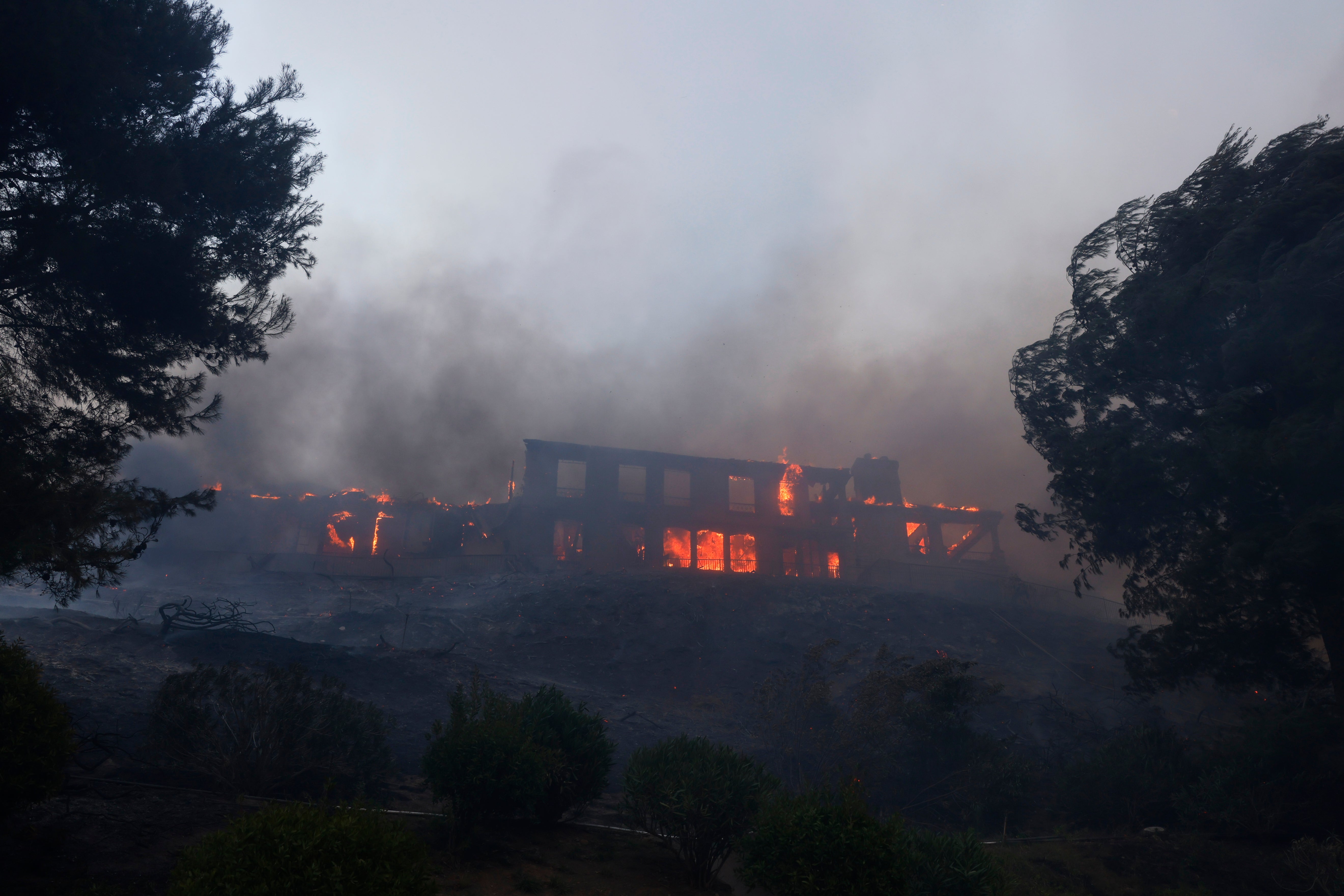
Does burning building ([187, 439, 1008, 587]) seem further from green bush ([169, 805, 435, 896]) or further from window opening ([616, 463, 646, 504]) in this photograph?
green bush ([169, 805, 435, 896])

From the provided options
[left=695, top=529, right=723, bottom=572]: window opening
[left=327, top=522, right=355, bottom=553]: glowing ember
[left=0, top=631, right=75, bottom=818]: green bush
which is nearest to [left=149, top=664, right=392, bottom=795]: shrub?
[left=0, top=631, right=75, bottom=818]: green bush

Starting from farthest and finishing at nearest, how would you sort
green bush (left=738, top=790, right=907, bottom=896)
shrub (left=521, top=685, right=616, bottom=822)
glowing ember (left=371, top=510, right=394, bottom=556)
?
glowing ember (left=371, top=510, right=394, bottom=556) → shrub (left=521, top=685, right=616, bottom=822) → green bush (left=738, top=790, right=907, bottom=896)

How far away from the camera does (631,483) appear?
50906 mm

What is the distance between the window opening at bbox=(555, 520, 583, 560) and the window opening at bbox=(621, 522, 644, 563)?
2.58 m

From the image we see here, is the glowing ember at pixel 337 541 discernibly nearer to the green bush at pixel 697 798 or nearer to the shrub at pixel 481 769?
the shrub at pixel 481 769

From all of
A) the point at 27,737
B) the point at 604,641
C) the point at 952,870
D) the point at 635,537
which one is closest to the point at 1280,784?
the point at 952,870

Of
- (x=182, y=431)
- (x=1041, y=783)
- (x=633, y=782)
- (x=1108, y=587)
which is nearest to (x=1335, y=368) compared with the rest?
(x=1041, y=783)

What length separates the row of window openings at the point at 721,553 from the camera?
39312mm

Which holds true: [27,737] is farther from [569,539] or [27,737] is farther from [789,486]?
[789,486]

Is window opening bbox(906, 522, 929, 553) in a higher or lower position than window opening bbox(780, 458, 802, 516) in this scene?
lower

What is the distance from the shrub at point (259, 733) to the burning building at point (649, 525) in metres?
25.4

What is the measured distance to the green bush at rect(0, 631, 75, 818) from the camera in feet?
21.5

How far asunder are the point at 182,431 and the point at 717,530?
108 feet

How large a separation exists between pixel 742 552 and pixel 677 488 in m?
6.83
